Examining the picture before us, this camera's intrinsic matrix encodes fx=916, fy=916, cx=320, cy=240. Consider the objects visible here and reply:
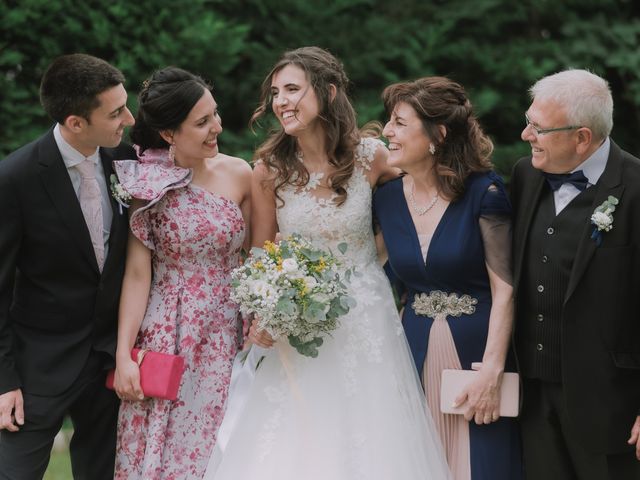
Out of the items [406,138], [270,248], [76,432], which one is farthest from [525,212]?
[76,432]

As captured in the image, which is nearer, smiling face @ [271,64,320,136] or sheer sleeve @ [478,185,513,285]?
sheer sleeve @ [478,185,513,285]

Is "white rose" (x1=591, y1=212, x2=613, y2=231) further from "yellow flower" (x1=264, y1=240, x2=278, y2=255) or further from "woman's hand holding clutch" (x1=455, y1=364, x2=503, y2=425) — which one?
"yellow flower" (x1=264, y1=240, x2=278, y2=255)

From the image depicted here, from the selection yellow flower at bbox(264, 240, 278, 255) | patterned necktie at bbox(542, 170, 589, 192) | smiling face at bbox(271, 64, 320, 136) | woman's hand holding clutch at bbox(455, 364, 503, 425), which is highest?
smiling face at bbox(271, 64, 320, 136)

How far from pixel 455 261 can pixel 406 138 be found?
670 millimetres

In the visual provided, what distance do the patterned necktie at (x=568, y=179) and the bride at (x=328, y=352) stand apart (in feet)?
3.23

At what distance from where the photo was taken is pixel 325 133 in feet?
16.3

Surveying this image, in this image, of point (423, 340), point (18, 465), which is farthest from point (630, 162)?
point (18, 465)

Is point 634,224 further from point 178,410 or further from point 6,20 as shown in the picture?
point 6,20

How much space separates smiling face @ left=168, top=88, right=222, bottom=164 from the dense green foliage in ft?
11.6

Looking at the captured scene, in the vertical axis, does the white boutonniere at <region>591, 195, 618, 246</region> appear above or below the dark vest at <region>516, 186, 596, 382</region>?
above

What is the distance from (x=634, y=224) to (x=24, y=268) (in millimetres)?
2879

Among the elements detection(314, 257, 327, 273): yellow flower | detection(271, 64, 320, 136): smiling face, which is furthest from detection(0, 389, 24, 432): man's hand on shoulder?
detection(271, 64, 320, 136): smiling face

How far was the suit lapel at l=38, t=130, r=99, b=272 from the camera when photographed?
172 inches

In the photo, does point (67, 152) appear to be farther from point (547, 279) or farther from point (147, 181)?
point (547, 279)
